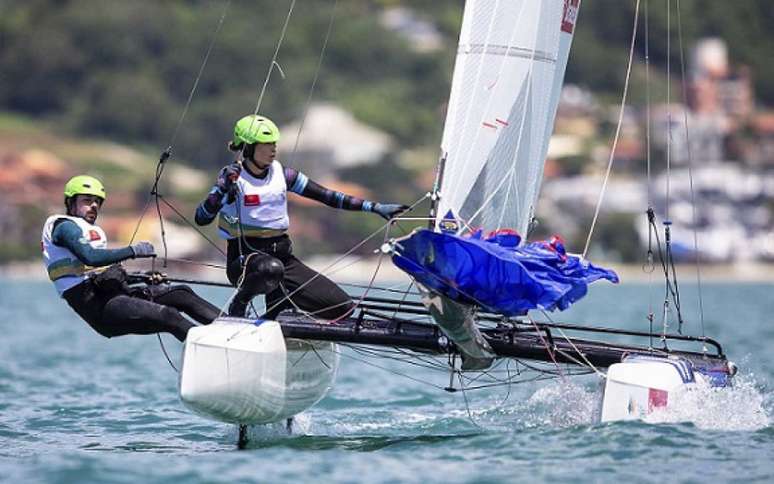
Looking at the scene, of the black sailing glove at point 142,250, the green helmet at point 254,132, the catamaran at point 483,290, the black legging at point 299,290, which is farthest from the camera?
the black legging at point 299,290

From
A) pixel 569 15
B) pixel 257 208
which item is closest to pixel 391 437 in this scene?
pixel 257 208

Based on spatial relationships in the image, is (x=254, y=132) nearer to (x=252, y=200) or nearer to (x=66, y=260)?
(x=252, y=200)

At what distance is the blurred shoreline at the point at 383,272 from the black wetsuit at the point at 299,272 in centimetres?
3809

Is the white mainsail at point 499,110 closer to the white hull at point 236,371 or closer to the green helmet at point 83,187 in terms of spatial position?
the white hull at point 236,371

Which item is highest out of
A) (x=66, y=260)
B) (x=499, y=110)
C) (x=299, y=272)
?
(x=499, y=110)

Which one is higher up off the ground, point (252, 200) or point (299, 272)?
point (252, 200)

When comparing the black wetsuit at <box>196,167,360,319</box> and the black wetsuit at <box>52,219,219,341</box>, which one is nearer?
the black wetsuit at <box>52,219,219,341</box>

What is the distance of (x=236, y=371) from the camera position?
25.7ft

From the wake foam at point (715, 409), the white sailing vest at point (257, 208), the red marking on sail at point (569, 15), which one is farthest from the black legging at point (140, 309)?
the red marking on sail at point (569, 15)

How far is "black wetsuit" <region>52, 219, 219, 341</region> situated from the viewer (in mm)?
8125

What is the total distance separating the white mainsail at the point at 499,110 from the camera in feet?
27.7

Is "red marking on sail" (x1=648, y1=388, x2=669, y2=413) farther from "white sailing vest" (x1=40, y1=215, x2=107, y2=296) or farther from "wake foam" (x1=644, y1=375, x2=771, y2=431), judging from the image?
"white sailing vest" (x1=40, y1=215, x2=107, y2=296)

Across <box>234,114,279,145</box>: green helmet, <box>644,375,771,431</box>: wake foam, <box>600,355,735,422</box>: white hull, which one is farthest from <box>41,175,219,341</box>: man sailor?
<box>644,375,771,431</box>: wake foam

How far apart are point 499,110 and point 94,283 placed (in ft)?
7.55
